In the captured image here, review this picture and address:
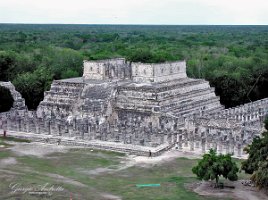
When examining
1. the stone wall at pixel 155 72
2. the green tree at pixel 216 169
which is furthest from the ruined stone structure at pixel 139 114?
the green tree at pixel 216 169

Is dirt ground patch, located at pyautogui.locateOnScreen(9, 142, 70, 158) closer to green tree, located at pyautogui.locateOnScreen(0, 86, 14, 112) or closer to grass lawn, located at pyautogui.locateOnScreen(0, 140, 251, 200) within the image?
grass lawn, located at pyautogui.locateOnScreen(0, 140, 251, 200)

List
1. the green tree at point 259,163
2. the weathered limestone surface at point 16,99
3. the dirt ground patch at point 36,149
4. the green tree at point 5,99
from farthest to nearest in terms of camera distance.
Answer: the weathered limestone surface at point 16,99 < the green tree at point 5,99 < the dirt ground patch at point 36,149 < the green tree at point 259,163

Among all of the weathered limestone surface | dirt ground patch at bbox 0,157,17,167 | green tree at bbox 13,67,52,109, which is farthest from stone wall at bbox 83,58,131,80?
dirt ground patch at bbox 0,157,17,167

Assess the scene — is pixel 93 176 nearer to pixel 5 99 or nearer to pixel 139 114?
pixel 139 114

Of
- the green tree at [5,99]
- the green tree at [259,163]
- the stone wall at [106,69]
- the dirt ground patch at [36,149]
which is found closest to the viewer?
the green tree at [259,163]

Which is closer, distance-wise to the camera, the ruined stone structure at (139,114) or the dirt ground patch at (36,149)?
the dirt ground patch at (36,149)

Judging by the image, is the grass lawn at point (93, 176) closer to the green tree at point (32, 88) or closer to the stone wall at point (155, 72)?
the stone wall at point (155, 72)

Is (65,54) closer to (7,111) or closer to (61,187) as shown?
(7,111)
